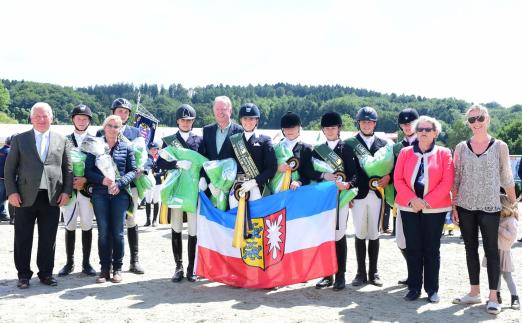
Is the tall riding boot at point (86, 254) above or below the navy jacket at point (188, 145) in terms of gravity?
below

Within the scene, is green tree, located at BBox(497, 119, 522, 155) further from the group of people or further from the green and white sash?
the green and white sash

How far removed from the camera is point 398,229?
A: 22.1ft

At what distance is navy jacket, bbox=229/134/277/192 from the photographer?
6.37 meters

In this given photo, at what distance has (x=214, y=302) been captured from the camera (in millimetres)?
5844

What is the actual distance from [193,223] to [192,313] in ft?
5.42

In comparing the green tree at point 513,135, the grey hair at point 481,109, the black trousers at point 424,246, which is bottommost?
the black trousers at point 424,246

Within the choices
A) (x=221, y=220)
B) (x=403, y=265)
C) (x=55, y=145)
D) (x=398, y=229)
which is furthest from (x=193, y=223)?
(x=403, y=265)

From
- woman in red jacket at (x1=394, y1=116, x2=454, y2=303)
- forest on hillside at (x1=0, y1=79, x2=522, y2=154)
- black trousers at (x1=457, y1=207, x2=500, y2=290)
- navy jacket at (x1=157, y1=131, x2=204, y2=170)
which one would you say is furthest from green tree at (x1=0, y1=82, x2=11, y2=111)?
black trousers at (x1=457, y1=207, x2=500, y2=290)

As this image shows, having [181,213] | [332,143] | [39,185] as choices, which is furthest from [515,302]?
[39,185]

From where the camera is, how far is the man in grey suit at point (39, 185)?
20.6 ft

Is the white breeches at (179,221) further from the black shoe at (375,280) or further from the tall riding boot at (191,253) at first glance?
the black shoe at (375,280)

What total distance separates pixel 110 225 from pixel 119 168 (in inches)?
28.8

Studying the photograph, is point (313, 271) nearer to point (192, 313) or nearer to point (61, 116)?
point (192, 313)

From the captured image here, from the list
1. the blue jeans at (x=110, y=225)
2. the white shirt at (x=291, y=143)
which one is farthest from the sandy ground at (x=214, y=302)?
the white shirt at (x=291, y=143)
